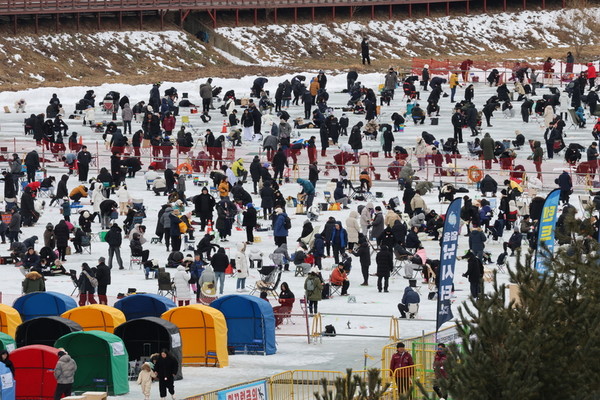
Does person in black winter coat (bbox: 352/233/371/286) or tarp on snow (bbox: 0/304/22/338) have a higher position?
person in black winter coat (bbox: 352/233/371/286)

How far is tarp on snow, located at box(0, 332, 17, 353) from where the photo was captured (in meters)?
23.7

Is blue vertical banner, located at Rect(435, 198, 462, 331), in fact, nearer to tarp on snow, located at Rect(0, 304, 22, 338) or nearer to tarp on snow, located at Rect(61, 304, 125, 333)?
tarp on snow, located at Rect(61, 304, 125, 333)

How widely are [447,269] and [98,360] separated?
5.55 m

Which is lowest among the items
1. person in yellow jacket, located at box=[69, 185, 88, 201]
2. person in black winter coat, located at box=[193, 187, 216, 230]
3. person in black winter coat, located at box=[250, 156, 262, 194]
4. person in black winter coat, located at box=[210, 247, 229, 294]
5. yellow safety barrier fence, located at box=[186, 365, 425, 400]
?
yellow safety barrier fence, located at box=[186, 365, 425, 400]

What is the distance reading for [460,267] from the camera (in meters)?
32.7

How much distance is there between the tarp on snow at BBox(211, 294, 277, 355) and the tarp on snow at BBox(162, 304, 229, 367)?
0.86m

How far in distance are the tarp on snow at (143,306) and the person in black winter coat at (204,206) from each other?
1010 cm

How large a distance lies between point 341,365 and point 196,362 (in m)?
2.35

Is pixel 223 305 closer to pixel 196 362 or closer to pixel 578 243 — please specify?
pixel 196 362

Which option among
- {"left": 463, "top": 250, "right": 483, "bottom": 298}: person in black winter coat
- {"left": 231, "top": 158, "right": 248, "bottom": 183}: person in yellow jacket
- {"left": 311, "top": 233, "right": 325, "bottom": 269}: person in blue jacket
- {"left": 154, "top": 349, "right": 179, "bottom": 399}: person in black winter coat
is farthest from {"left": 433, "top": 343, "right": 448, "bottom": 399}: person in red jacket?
{"left": 231, "top": 158, "right": 248, "bottom": 183}: person in yellow jacket

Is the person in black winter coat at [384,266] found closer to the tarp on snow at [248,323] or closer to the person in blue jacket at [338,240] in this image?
the person in blue jacket at [338,240]

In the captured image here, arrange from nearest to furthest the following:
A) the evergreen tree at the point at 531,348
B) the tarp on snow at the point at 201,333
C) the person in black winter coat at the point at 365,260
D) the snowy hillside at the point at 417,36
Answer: the evergreen tree at the point at 531,348 → the tarp on snow at the point at 201,333 → the person in black winter coat at the point at 365,260 → the snowy hillside at the point at 417,36

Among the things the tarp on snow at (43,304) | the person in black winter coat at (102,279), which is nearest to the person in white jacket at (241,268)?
the person in black winter coat at (102,279)

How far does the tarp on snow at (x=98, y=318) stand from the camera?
24797 millimetres
